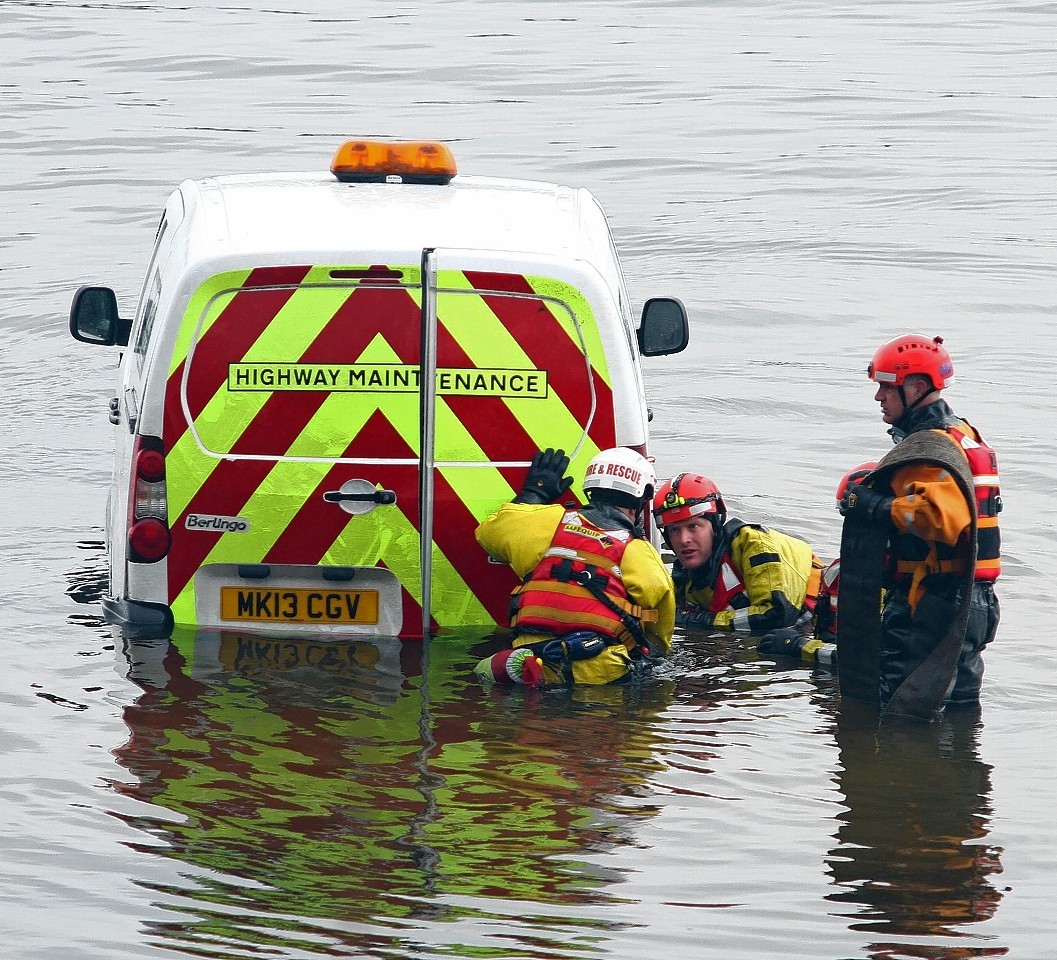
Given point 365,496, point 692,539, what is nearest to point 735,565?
point 692,539

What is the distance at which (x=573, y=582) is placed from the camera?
319 inches

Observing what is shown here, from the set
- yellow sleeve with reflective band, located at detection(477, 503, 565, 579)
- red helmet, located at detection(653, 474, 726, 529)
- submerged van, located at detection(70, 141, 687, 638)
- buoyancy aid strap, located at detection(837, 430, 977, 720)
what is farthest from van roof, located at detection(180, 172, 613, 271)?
buoyancy aid strap, located at detection(837, 430, 977, 720)

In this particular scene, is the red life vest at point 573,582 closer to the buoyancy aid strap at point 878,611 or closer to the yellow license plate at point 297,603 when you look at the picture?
the yellow license plate at point 297,603

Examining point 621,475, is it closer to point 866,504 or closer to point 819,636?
point 866,504

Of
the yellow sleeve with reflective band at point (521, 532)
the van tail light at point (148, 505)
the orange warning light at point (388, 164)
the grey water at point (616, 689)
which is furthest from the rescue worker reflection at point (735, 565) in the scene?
the van tail light at point (148, 505)

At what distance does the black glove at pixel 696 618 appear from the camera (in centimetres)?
955

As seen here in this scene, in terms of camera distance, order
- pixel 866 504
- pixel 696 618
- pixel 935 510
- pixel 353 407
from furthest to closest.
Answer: pixel 696 618, pixel 866 504, pixel 353 407, pixel 935 510

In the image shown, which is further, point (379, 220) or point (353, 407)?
point (379, 220)

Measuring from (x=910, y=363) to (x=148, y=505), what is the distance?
10.4 ft

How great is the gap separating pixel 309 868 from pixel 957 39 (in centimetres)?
2976

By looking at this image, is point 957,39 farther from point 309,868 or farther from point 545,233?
point 309,868

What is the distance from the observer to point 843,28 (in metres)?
34.9

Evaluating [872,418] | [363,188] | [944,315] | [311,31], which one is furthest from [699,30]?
[363,188]

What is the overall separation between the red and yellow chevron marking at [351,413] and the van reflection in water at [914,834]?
169cm
